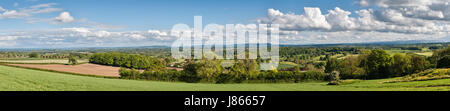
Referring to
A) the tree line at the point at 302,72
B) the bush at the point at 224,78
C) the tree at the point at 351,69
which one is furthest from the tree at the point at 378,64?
the bush at the point at 224,78

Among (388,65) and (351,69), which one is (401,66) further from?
(351,69)

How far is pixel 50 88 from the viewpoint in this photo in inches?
710

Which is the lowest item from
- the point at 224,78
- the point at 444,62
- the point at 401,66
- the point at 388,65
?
the point at 224,78

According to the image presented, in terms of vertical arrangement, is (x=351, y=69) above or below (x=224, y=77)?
above

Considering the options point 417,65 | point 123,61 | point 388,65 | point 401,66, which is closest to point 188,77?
point 123,61

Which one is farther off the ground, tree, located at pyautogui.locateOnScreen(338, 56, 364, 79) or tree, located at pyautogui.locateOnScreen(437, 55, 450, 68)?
tree, located at pyautogui.locateOnScreen(437, 55, 450, 68)

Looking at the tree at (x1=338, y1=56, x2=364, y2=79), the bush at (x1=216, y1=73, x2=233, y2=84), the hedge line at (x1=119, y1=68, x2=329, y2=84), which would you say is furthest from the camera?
the tree at (x1=338, y1=56, x2=364, y2=79)

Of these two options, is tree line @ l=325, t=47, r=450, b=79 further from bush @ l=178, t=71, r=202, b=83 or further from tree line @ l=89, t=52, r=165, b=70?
tree line @ l=89, t=52, r=165, b=70

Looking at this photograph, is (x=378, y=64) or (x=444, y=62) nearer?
(x=378, y=64)

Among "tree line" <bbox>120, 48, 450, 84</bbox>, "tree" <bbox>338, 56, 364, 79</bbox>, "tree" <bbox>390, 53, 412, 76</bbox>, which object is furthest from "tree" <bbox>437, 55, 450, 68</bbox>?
"tree" <bbox>338, 56, 364, 79</bbox>

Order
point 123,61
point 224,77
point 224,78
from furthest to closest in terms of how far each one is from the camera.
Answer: point 123,61
point 224,77
point 224,78
